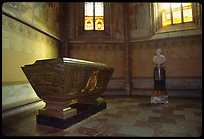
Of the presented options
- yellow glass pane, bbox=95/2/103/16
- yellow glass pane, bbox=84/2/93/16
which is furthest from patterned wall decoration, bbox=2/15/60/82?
yellow glass pane, bbox=95/2/103/16

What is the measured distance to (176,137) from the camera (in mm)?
→ 2012

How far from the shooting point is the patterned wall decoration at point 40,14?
12.3 ft

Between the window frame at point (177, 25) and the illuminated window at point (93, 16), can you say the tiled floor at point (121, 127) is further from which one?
the illuminated window at point (93, 16)

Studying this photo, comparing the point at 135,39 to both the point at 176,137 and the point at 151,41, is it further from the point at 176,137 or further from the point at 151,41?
the point at 176,137

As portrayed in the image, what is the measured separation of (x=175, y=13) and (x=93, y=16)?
A: 3380 mm

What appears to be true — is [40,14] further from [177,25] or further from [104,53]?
[177,25]

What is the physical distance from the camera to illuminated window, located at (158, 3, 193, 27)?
20.2 feet

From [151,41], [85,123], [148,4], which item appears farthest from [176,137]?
[148,4]

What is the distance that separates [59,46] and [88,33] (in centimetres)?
134

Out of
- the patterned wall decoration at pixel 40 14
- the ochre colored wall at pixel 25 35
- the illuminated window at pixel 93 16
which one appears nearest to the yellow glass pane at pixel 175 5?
the illuminated window at pixel 93 16

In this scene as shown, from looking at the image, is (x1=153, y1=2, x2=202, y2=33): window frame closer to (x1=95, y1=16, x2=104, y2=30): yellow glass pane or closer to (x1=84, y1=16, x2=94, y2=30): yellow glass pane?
(x1=95, y1=16, x2=104, y2=30): yellow glass pane

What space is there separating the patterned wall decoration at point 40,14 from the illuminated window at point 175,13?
4.22 meters

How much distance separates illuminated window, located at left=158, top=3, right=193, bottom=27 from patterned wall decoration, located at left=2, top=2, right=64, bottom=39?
4225 mm

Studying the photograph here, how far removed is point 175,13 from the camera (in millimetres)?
6391
